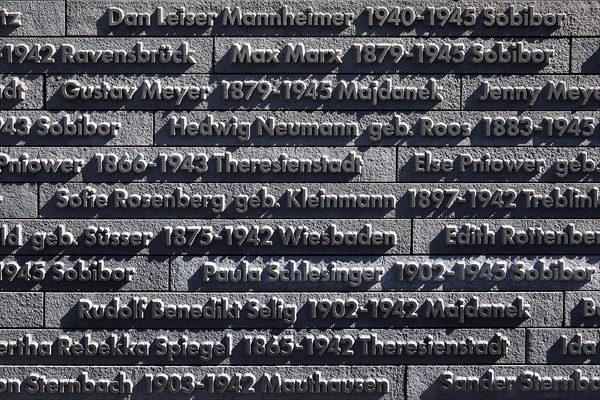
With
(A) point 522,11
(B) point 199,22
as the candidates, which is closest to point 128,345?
(B) point 199,22

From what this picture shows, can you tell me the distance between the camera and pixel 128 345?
4.91m

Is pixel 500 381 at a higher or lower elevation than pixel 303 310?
lower

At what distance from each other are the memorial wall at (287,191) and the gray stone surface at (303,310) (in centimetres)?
1

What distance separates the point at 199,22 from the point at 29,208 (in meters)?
1.66

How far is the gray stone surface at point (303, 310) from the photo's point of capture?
4895mm

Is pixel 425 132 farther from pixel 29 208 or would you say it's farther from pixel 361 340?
pixel 29 208

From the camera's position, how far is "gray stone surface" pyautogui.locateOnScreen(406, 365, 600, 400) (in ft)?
16.3

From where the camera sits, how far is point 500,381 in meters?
4.96

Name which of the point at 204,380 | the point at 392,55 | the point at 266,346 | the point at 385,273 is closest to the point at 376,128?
the point at 392,55

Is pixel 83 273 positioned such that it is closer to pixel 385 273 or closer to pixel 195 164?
pixel 195 164

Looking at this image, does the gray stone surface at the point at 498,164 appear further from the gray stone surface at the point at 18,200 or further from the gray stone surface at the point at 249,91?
the gray stone surface at the point at 18,200

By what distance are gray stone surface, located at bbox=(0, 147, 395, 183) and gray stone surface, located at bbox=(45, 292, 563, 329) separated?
78 centimetres

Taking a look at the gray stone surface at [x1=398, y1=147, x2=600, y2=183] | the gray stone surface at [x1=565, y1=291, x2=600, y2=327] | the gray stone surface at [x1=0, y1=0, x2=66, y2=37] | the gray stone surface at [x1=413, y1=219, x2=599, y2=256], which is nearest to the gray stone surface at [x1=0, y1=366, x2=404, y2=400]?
the gray stone surface at [x1=413, y1=219, x2=599, y2=256]

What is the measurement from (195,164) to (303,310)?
1.21m
